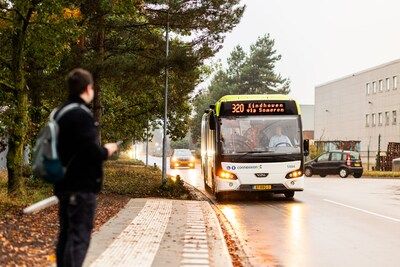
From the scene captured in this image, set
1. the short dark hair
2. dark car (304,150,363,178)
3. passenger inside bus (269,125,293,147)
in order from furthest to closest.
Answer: dark car (304,150,363,178) < passenger inside bus (269,125,293,147) < the short dark hair

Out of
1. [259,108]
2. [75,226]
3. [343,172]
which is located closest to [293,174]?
[259,108]

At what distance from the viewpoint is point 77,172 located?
507cm

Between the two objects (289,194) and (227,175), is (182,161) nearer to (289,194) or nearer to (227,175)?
(289,194)

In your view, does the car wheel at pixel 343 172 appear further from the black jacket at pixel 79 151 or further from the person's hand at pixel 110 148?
the black jacket at pixel 79 151

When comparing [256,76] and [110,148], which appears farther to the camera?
[256,76]

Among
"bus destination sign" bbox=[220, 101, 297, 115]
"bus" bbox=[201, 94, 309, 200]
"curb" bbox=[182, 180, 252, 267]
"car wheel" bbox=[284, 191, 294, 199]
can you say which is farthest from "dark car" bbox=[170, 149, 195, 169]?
"curb" bbox=[182, 180, 252, 267]

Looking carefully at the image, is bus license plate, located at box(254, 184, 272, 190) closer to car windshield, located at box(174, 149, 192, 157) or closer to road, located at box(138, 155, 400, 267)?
road, located at box(138, 155, 400, 267)

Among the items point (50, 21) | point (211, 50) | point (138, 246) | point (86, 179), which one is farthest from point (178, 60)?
point (86, 179)

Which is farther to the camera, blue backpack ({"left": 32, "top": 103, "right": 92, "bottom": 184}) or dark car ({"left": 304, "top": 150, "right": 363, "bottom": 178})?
dark car ({"left": 304, "top": 150, "right": 363, "bottom": 178})

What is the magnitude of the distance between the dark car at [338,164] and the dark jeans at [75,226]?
32.7 meters

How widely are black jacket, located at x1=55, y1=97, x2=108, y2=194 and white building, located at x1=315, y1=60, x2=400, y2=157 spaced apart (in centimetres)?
5450

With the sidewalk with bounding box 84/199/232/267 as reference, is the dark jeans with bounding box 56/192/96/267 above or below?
above

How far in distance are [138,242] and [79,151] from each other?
4488 mm

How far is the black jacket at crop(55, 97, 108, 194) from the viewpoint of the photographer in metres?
5.01
